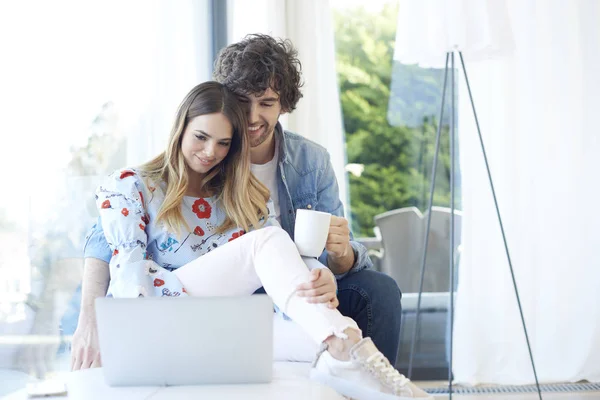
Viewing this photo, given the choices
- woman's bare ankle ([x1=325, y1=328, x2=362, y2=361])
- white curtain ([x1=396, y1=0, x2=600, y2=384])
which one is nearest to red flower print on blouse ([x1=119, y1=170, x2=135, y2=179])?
woman's bare ankle ([x1=325, y1=328, x2=362, y2=361])

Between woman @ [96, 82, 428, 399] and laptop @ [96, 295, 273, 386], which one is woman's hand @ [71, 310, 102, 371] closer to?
woman @ [96, 82, 428, 399]

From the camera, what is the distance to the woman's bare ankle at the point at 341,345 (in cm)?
170

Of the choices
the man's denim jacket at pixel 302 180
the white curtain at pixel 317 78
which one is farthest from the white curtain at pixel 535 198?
the man's denim jacket at pixel 302 180

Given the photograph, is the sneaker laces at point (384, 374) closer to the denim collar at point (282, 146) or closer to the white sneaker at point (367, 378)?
the white sneaker at point (367, 378)

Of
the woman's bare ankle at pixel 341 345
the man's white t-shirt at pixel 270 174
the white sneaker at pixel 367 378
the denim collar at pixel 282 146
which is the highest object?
the denim collar at pixel 282 146

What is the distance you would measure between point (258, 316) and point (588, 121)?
108 inches

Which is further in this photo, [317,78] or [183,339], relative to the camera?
[317,78]

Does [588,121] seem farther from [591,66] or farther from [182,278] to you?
[182,278]

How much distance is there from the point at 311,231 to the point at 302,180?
671mm

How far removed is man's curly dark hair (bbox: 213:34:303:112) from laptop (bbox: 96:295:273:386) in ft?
3.31

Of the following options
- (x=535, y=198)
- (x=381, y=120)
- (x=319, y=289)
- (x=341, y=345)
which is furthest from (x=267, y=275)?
(x=381, y=120)

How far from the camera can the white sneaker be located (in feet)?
5.42

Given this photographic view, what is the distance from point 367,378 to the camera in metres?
1.68

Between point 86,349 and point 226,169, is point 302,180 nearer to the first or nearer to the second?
point 226,169
